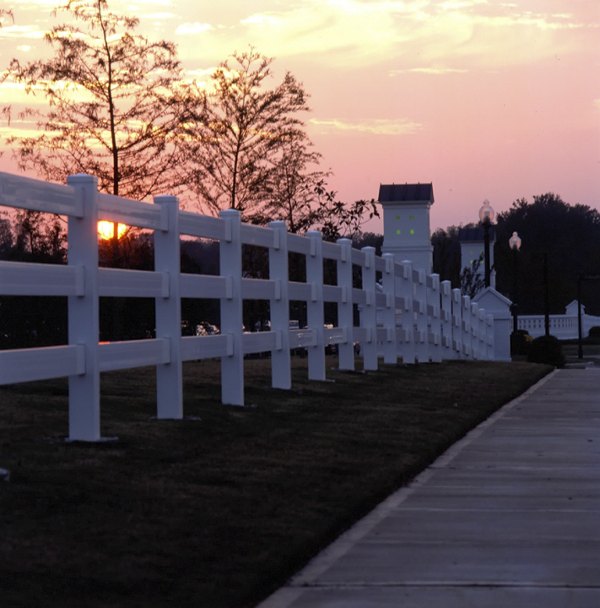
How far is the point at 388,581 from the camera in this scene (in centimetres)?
710

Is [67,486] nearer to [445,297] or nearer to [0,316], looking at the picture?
[0,316]

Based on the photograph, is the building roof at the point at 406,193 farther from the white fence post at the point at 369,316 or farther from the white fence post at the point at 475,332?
the white fence post at the point at 369,316

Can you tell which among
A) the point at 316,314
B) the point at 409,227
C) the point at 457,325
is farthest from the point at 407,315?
the point at 409,227

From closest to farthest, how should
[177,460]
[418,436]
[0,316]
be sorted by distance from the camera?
[177,460] < [418,436] < [0,316]

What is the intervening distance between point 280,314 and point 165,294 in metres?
4.11

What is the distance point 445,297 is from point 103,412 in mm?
19289

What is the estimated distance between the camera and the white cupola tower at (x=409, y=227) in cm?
7619

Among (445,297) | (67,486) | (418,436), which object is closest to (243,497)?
(67,486)

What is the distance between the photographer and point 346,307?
20719 millimetres

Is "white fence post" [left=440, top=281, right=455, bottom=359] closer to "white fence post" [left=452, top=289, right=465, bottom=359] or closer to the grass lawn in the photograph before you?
"white fence post" [left=452, top=289, right=465, bottom=359]

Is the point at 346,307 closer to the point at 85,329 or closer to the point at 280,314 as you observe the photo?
the point at 280,314

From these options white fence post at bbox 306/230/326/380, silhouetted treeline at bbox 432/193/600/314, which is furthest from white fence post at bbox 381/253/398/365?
silhouetted treeline at bbox 432/193/600/314

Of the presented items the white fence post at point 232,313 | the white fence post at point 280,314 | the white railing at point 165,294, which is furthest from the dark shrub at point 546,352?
the white fence post at point 232,313

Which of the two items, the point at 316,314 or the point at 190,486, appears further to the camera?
the point at 316,314
